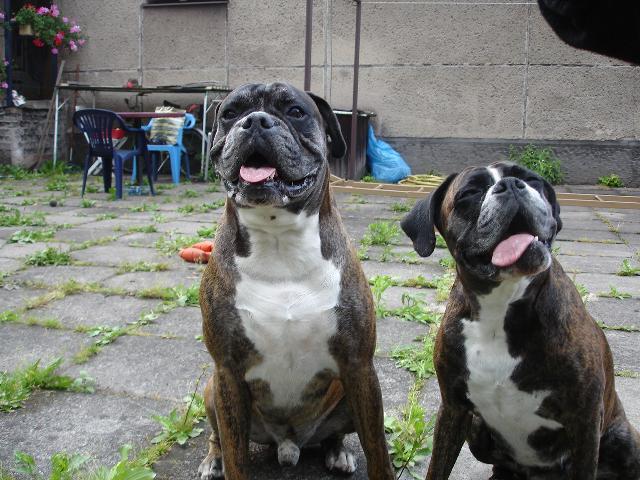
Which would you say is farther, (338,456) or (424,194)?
(424,194)

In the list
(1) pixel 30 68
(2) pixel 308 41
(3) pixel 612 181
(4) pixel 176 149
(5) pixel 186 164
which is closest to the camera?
(2) pixel 308 41

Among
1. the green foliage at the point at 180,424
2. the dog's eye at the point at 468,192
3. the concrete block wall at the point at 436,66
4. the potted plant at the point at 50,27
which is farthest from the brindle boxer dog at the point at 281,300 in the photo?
the potted plant at the point at 50,27

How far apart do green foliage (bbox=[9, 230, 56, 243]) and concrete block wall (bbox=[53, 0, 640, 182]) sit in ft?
20.6

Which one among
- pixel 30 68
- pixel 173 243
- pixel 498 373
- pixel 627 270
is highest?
pixel 30 68

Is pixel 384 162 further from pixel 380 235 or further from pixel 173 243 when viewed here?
pixel 173 243

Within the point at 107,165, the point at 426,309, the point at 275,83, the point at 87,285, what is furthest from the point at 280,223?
the point at 107,165

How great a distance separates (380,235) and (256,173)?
4121mm

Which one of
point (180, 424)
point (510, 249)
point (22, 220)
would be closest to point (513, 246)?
point (510, 249)

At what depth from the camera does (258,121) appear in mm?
2451

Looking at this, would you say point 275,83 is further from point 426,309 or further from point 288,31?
point 288,31

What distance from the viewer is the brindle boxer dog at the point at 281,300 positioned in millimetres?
2434

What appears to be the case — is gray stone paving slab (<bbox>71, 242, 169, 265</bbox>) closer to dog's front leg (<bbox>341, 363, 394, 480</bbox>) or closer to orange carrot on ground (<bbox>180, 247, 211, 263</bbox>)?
orange carrot on ground (<bbox>180, 247, 211, 263</bbox>)

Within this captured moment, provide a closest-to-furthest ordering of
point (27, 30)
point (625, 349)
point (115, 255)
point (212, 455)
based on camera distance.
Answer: point (212, 455) → point (625, 349) → point (115, 255) → point (27, 30)

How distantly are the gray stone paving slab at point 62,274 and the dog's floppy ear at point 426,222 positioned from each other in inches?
128
